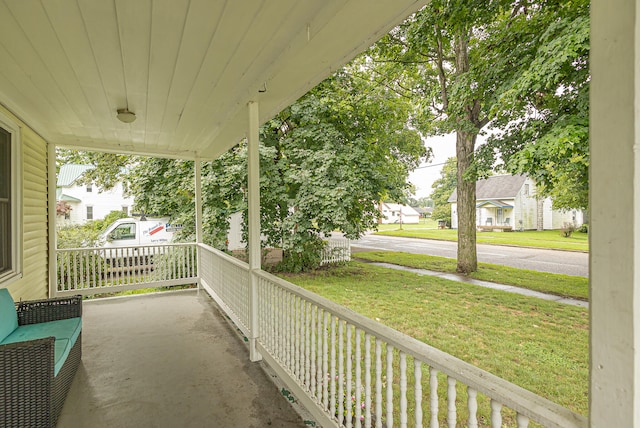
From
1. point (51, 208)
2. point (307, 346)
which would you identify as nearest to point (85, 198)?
point (51, 208)

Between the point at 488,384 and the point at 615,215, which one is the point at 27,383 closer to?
the point at 488,384

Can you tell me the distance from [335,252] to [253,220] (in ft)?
19.7

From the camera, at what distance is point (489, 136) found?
6.43m

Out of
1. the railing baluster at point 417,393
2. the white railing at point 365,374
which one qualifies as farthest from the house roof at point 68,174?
the railing baluster at point 417,393

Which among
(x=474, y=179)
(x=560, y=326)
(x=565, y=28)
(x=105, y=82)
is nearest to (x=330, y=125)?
(x=474, y=179)

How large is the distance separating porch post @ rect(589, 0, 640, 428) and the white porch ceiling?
102 cm

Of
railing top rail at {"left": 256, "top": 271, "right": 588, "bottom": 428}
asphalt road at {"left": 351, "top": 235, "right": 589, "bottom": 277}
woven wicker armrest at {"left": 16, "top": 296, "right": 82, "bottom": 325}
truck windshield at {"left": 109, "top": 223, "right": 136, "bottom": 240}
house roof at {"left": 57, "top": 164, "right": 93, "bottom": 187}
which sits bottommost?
asphalt road at {"left": 351, "top": 235, "right": 589, "bottom": 277}

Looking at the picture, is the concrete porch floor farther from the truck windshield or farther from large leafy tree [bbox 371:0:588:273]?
large leafy tree [bbox 371:0:588:273]

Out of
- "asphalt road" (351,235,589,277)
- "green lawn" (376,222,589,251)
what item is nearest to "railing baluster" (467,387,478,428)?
"asphalt road" (351,235,589,277)

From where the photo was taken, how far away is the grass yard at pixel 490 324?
9.71 feet

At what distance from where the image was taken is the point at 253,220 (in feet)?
9.93

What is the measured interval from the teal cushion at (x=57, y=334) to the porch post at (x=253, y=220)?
1449mm

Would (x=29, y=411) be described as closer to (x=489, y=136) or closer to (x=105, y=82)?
(x=105, y=82)

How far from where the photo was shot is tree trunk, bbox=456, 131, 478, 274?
7469 mm
